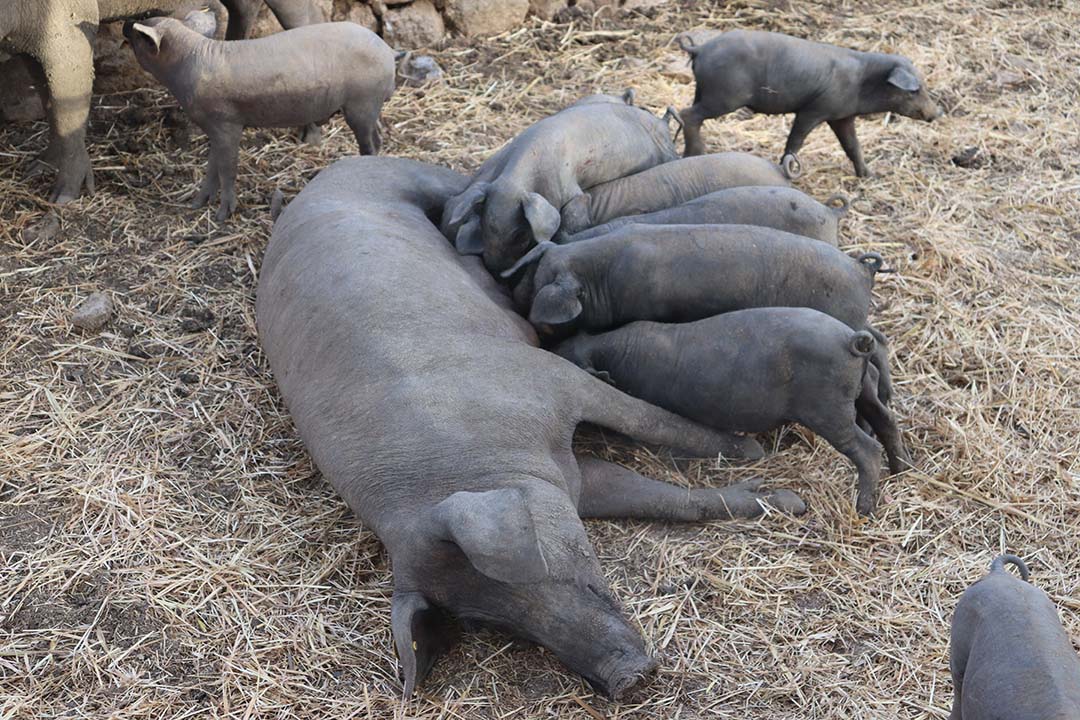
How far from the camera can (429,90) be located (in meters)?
7.04

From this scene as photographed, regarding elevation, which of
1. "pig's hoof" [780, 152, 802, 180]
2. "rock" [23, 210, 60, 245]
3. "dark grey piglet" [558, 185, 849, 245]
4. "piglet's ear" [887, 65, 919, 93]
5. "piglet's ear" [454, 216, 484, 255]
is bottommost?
"rock" [23, 210, 60, 245]

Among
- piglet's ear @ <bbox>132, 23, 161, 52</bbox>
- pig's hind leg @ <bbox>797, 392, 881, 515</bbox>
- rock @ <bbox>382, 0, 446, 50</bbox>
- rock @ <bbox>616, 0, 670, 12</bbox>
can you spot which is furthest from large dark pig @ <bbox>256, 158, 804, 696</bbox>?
rock @ <bbox>616, 0, 670, 12</bbox>

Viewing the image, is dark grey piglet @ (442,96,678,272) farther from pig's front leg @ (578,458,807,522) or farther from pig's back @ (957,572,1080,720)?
pig's back @ (957,572,1080,720)

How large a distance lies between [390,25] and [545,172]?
284 centimetres

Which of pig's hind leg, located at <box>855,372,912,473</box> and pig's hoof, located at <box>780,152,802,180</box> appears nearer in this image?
pig's hind leg, located at <box>855,372,912,473</box>

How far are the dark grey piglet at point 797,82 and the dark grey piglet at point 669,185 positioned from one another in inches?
32.6

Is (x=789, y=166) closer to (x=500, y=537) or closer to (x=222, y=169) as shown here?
(x=222, y=169)

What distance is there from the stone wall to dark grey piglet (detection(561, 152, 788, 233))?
261 centimetres

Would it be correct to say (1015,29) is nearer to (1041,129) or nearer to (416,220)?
(1041,129)

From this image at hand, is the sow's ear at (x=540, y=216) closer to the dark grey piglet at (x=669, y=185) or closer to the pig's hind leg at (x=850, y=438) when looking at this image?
the dark grey piglet at (x=669, y=185)

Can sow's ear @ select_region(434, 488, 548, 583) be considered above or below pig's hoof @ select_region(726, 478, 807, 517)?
above

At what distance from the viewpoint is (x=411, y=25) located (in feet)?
24.5

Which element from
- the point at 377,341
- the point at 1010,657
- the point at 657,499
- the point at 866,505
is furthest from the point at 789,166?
the point at 1010,657

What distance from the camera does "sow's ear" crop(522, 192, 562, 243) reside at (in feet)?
15.6
